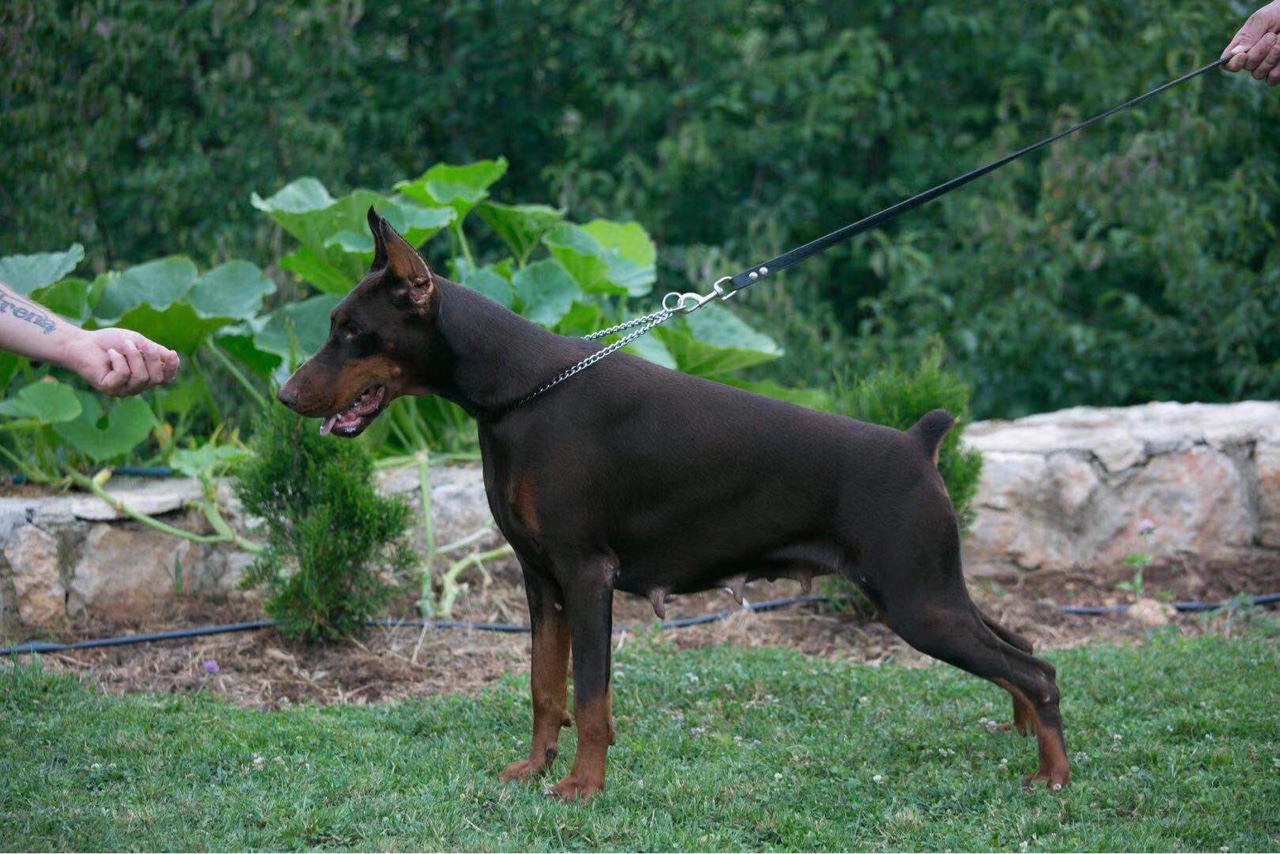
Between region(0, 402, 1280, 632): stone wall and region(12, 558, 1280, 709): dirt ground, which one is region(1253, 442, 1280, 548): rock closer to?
region(0, 402, 1280, 632): stone wall

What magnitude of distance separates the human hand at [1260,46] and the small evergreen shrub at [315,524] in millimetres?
3419

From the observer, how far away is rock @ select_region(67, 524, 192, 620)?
17.5 ft

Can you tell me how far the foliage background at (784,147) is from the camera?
26.5 feet

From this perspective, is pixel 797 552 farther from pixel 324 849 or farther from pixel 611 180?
pixel 611 180

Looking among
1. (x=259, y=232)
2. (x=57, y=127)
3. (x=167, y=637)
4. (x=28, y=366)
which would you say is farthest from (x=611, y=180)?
(x=167, y=637)

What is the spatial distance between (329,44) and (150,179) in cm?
166

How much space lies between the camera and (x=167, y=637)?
505 cm

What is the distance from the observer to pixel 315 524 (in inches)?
191

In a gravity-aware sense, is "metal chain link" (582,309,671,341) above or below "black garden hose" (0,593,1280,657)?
above

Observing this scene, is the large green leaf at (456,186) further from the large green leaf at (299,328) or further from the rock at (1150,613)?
the rock at (1150,613)

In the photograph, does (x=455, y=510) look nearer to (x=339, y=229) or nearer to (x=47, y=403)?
(x=339, y=229)

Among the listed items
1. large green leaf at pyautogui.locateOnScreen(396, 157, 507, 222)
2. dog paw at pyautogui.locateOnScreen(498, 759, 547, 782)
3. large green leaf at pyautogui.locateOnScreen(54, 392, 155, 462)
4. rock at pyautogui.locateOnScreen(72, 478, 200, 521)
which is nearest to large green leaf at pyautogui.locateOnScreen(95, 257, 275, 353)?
large green leaf at pyautogui.locateOnScreen(54, 392, 155, 462)

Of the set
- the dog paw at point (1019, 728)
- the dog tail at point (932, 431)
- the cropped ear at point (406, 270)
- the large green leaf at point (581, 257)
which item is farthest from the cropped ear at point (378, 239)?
the large green leaf at point (581, 257)

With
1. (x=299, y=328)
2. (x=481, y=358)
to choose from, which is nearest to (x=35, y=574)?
(x=299, y=328)
